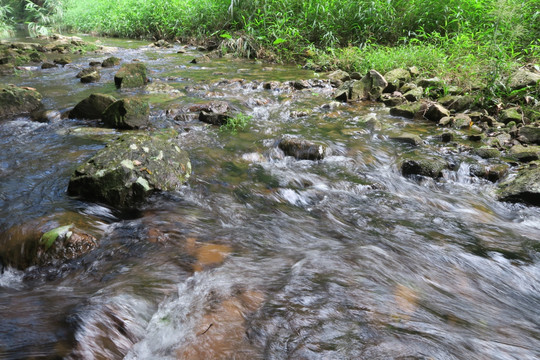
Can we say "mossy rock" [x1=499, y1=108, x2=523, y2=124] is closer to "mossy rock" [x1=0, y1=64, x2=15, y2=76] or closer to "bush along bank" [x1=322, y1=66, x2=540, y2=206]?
"bush along bank" [x1=322, y1=66, x2=540, y2=206]

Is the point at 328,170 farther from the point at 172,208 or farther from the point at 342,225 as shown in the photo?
the point at 172,208

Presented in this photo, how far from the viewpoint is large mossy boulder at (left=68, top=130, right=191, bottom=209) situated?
2438mm

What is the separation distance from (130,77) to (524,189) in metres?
6.04

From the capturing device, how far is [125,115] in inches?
155

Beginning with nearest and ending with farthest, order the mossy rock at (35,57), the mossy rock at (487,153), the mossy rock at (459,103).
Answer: the mossy rock at (487,153), the mossy rock at (459,103), the mossy rock at (35,57)

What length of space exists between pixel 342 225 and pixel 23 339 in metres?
2.03

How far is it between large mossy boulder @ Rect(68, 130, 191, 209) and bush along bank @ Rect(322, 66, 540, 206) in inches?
95.2

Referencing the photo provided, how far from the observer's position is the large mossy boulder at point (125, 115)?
3.96 m

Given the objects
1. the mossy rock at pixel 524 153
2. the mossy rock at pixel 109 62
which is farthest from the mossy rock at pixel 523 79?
the mossy rock at pixel 109 62

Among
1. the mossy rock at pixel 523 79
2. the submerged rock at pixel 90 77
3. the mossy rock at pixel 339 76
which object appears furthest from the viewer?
the mossy rock at pixel 339 76

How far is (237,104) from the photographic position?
5.17m

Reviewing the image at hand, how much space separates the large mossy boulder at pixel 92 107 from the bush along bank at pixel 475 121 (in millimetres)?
3859

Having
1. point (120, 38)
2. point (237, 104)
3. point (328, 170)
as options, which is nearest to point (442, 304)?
point (328, 170)

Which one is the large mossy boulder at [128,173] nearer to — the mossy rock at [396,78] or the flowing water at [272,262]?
the flowing water at [272,262]
